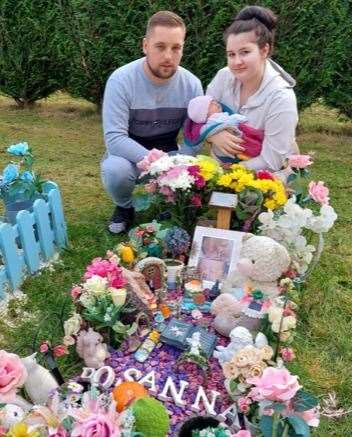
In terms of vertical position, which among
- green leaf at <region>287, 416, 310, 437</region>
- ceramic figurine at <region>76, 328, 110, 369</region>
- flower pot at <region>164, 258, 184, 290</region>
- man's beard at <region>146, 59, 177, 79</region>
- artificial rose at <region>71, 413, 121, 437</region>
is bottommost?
flower pot at <region>164, 258, 184, 290</region>

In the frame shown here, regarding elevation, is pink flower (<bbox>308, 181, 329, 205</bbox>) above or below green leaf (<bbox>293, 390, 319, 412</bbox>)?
below

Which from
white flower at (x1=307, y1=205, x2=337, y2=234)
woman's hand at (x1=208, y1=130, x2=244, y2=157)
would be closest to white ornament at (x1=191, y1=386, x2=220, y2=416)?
white flower at (x1=307, y1=205, x2=337, y2=234)

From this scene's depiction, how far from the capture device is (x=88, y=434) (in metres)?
1.62

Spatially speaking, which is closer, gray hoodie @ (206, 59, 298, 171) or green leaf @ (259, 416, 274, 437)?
green leaf @ (259, 416, 274, 437)

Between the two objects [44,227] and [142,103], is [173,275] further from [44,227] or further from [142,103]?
[142,103]

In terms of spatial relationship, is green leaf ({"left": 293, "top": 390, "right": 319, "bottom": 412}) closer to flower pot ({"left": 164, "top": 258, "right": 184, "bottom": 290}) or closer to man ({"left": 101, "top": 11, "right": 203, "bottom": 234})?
flower pot ({"left": 164, "top": 258, "right": 184, "bottom": 290})

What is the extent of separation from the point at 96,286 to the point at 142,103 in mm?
1597

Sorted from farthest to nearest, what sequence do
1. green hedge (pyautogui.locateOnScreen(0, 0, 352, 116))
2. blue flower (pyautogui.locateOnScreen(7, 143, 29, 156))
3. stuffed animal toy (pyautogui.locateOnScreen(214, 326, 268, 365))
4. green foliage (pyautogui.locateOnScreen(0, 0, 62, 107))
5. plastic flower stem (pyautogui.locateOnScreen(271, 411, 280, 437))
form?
green foliage (pyautogui.locateOnScreen(0, 0, 62, 107)) < green hedge (pyautogui.locateOnScreen(0, 0, 352, 116)) < blue flower (pyautogui.locateOnScreen(7, 143, 29, 156)) < stuffed animal toy (pyautogui.locateOnScreen(214, 326, 268, 365)) < plastic flower stem (pyautogui.locateOnScreen(271, 411, 280, 437))

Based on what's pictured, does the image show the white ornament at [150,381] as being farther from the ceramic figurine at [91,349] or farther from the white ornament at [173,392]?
the ceramic figurine at [91,349]

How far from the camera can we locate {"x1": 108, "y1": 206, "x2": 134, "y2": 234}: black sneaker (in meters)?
3.83

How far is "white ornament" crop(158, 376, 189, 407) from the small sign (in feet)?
3.62

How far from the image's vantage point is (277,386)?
1.69 m

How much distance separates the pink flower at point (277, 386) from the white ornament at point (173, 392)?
0.54m

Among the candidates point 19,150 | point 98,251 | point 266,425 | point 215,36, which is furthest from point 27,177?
point 215,36
